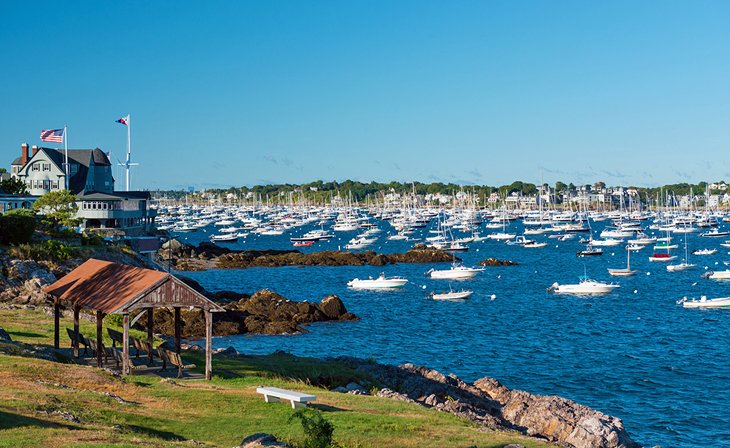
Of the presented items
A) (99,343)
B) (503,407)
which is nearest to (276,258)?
(503,407)

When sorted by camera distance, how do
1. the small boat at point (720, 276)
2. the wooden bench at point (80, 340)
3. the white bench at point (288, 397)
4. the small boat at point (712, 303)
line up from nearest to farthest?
the white bench at point (288, 397), the wooden bench at point (80, 340), the small boat at point (712, 303), the small boat at point (720, 276)

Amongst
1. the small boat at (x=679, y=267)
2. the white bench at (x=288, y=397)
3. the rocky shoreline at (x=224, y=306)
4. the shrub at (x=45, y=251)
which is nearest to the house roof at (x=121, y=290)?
the white bench at (x=288, y=397)

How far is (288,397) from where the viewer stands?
25.6m

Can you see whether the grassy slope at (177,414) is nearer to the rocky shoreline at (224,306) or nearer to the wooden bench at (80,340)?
the wooden bench at (80,340)

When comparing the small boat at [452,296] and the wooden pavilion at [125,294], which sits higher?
the wooden pavilion at [125,294]

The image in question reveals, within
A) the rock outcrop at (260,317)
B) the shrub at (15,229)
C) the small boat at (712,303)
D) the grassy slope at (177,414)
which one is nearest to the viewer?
the grassy slope at (177,414)

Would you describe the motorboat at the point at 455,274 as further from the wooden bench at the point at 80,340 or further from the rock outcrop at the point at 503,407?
the wooden bench at the point at 80,340

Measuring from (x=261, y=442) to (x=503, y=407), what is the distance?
17.8 meters

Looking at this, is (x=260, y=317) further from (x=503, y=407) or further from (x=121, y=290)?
(x=121, y=290)

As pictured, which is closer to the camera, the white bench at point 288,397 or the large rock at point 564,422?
the white bench at point 288,397

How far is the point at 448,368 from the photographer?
51.8 meters

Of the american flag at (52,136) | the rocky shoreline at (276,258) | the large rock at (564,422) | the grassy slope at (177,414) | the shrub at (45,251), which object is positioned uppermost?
the american flag at (52,136)

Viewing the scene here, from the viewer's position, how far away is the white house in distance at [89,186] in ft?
302

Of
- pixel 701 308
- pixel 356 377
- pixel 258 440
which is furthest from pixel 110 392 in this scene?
pixel 701 308
